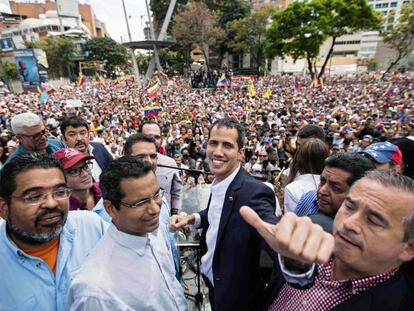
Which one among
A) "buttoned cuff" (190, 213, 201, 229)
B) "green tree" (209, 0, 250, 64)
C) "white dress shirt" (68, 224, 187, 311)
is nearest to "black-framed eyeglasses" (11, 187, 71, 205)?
"white dress shirt" (68, 224, 187, 311)

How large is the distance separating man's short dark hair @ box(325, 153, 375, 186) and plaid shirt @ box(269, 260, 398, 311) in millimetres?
742

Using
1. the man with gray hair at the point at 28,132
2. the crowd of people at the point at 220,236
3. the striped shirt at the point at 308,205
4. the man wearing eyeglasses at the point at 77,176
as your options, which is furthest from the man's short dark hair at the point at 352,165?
the man with gray hair at the point at 28,132

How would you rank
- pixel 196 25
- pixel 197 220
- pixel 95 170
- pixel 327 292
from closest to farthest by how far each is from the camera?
pixel 327 292 → pixel 197 220 → pixel 95 170 → pixel 196 25

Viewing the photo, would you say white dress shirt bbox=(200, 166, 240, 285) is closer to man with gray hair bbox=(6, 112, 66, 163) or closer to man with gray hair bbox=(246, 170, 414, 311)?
man with gray hair bbox=(246, 170, 414, 311)

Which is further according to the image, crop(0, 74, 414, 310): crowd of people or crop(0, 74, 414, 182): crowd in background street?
crop(0, 74, 414, 182): crowd in background street

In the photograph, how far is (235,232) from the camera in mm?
1777

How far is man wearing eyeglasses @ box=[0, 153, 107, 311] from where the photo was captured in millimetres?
1429

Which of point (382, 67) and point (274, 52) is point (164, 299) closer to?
point (274, 52)

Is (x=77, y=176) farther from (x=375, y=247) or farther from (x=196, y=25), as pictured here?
(x=196, y=25)

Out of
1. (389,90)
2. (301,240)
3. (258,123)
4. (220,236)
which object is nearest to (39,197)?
(220,236)

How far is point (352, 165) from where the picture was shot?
72.8 inches

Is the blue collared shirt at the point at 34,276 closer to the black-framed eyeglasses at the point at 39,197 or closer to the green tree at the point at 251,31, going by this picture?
the black-framed eyeglasses at the point at 39,197

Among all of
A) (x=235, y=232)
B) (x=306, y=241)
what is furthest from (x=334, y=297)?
(x=235, y=232)

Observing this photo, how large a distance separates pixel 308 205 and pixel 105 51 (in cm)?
6138
